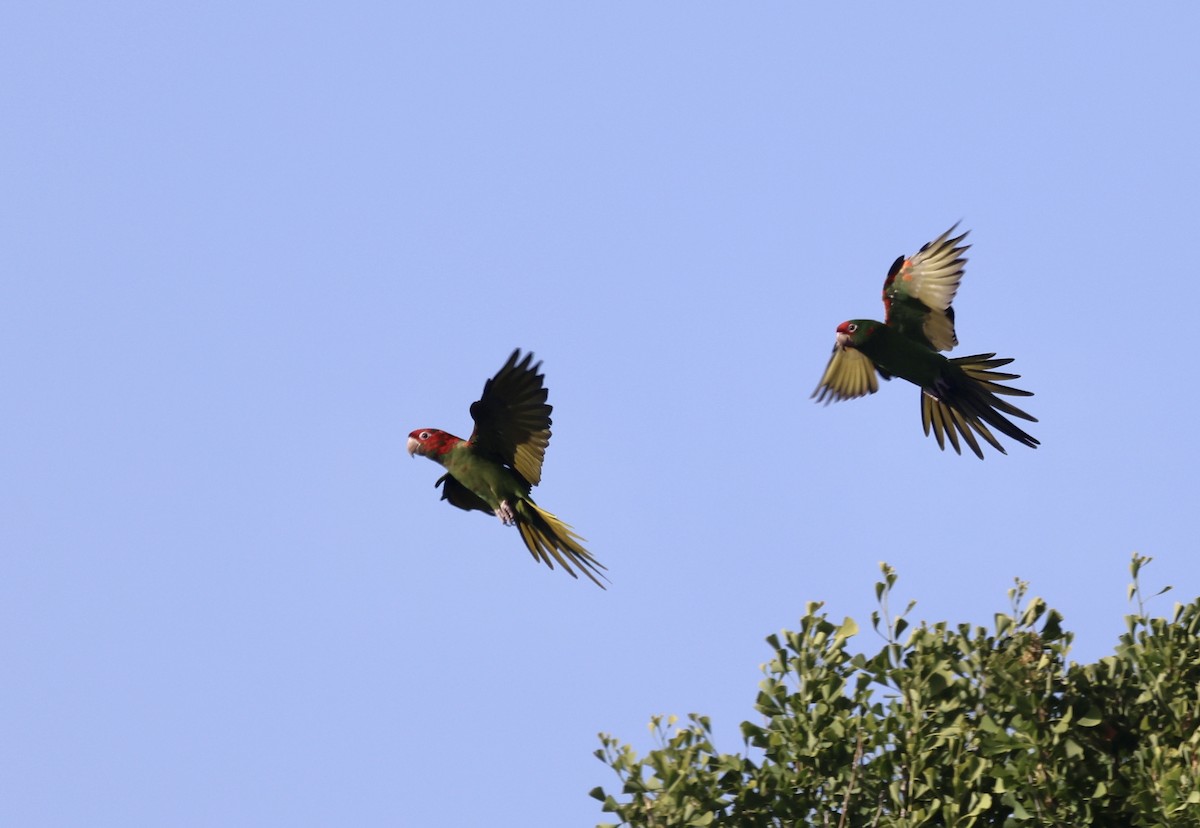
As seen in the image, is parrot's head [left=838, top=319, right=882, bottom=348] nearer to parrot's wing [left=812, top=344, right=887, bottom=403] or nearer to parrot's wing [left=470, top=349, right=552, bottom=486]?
parrot's wing [left=812, top=344, right=887, bottom=403]

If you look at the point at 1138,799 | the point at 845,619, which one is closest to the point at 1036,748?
the point at 1138,799

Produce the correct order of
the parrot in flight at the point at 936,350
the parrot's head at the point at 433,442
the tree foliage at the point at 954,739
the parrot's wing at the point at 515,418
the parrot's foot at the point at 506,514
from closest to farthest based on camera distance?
the tree foliage at the point at 954,739 < the parrot's wing at the point at 515,418 < the parrot's foot at the point at 506,514 < the parrot's head at the point at 433,442 < the parrot in flight at the point at 936,350

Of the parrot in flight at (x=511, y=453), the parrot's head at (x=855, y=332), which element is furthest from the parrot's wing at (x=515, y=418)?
the parrot's head at (x=855, y=332)

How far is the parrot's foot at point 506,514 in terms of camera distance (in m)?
13.4

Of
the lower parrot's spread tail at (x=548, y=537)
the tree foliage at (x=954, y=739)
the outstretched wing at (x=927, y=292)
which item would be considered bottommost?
the tree foliage at (x=954, y=739)

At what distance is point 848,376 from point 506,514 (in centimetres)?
560

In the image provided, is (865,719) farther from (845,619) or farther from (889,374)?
(889,374)

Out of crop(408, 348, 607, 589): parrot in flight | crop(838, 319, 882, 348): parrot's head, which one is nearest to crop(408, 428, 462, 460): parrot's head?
crop(408, 348, 607, 589): parrot in flight

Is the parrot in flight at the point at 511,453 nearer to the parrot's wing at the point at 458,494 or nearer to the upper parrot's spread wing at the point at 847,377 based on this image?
the parrot's wing at the point at 458,494

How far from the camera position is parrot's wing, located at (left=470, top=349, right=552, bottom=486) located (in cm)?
1280

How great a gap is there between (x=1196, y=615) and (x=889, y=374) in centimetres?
739

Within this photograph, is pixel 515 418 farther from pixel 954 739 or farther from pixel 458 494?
pixel 954 739

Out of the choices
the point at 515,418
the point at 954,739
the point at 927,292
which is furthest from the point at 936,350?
the point at 954,739

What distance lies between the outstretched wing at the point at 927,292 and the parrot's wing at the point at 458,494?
4.91 metres
